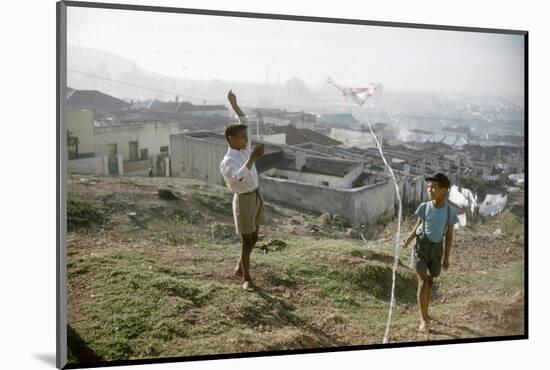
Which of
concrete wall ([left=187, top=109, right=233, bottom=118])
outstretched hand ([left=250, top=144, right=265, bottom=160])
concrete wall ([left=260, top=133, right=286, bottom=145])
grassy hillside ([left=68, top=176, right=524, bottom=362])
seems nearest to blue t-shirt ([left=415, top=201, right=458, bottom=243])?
grassy hillside ([left=68, top=176, right=524, bottom=362])

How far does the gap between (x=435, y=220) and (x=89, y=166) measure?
2409mm

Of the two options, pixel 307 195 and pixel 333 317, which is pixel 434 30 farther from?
pixel 333 317

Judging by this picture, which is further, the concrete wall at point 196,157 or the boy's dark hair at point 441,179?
the boy's dark hair at point 441,179

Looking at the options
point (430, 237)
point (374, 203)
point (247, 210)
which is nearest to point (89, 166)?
point (247, 210)

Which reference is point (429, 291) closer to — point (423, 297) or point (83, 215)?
point (423, 297)

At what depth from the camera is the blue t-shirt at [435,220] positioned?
17.4 ft

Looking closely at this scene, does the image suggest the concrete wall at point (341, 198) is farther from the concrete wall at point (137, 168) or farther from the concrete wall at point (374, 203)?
the concrete wall at point (137, 168)

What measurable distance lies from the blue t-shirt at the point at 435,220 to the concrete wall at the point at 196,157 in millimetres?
1467

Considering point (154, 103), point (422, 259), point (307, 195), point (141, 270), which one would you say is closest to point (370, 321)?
point (422, 259)

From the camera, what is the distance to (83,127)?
4.57 metres

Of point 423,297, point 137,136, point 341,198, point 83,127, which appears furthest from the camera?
point 423,297

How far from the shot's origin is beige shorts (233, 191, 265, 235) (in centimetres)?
495

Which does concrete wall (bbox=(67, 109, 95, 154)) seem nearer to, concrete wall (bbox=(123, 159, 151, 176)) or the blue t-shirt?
concrete wall (bbox=(123, 159, 151, 176))

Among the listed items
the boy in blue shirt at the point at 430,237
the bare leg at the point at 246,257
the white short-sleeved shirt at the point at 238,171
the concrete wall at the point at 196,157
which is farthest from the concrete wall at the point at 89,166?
the boy in blue shirt at the point at 430,237
